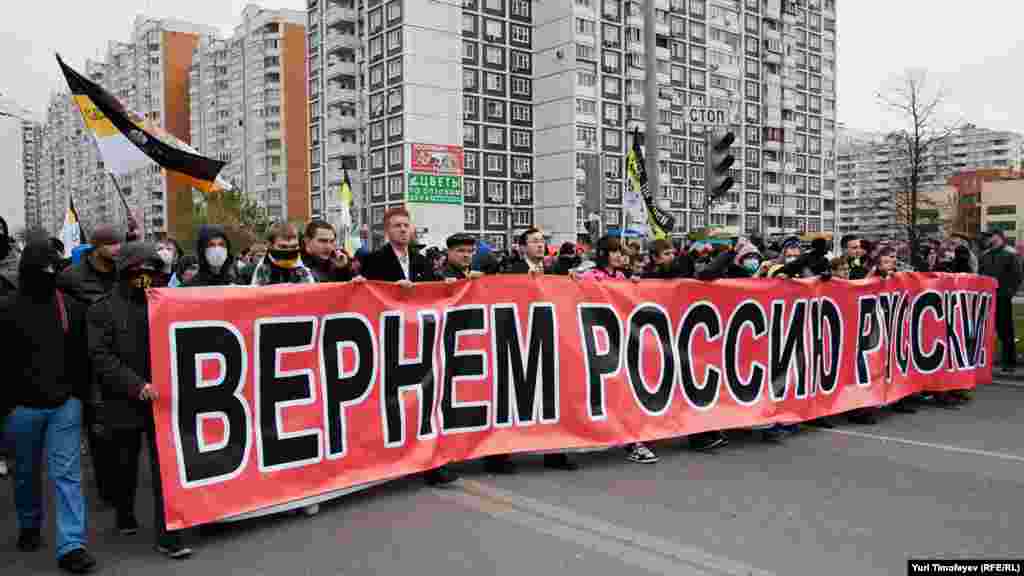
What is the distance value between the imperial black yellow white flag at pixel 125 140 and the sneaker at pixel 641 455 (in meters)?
4.94

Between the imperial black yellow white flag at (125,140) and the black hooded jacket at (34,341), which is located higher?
the imperial black yellow white flag at (125,140)

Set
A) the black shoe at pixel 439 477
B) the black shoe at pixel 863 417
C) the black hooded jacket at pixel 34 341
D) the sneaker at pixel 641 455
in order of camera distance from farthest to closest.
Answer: the black shoe at pixel 863 417 → the sneaker at pixel 641 455 → the black shoe at pixel 439 477 → the black hooded jacket at pixel 34 341

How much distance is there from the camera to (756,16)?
289 feet

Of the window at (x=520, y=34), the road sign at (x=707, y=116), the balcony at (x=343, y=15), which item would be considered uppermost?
the balcony at (x=343, y=15)

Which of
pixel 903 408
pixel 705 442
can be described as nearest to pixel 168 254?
pixel 705 442

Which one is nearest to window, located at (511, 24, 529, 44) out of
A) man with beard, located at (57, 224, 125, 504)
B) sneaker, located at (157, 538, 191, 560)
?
man with beard, located at (57, 224, 125, 504)

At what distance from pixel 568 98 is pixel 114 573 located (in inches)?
2717

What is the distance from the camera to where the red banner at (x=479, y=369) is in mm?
5242

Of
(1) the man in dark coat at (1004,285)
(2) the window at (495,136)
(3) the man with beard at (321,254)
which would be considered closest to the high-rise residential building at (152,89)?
(2) the window at (495,136)

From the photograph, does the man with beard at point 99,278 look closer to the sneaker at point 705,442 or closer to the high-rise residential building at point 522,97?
the sneaker at point 705,442

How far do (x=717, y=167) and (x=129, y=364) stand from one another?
935cm

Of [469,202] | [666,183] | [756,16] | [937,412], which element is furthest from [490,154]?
[937,412]

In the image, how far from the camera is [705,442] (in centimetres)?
740

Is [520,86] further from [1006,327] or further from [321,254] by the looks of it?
[321,254]
